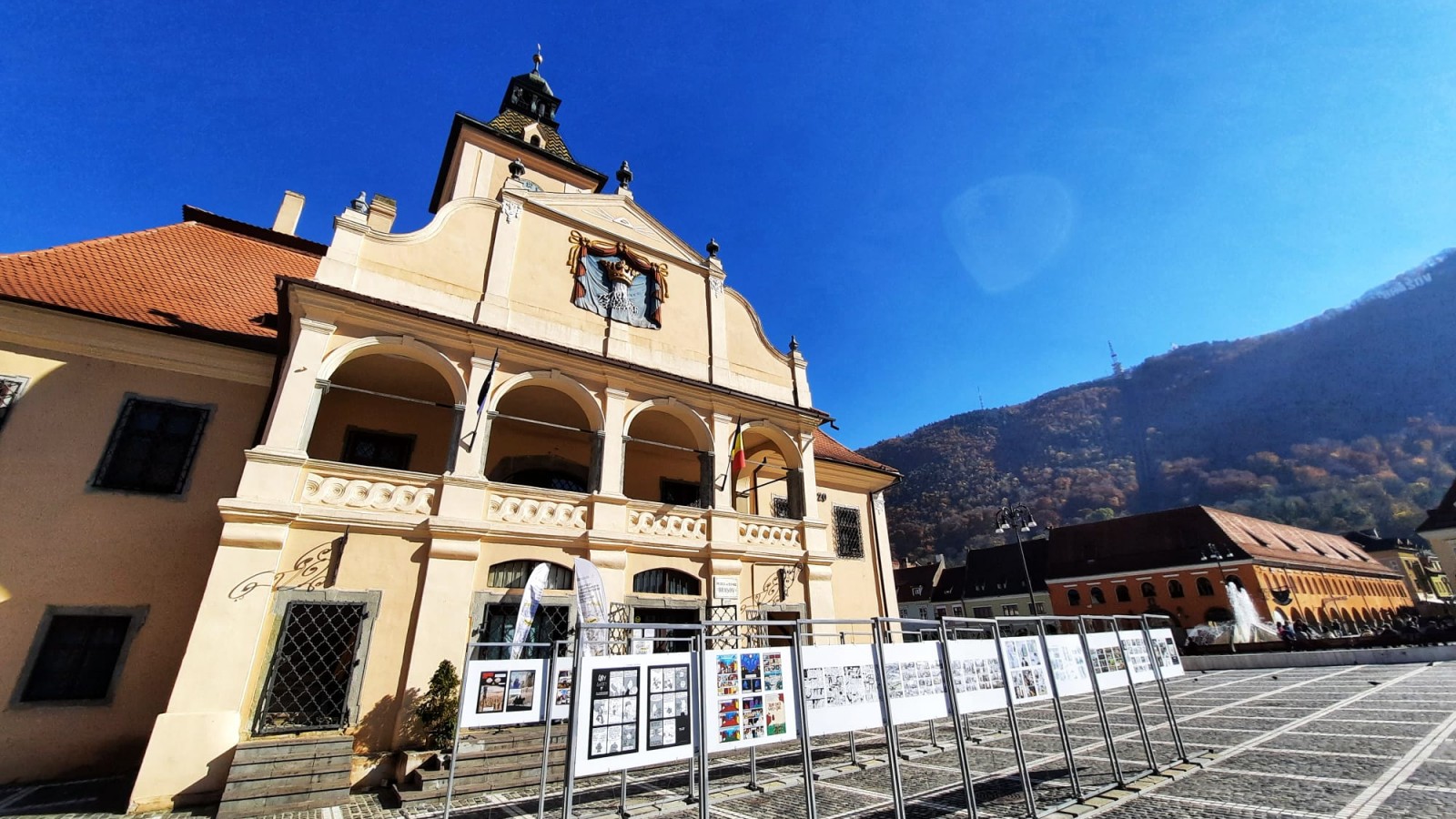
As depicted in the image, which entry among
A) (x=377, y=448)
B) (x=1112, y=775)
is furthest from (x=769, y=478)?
(x=1112, y=775)

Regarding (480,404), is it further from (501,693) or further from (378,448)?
(501,693)

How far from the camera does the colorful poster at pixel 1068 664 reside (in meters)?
7.73

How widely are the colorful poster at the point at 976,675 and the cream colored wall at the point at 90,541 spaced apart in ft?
42.2

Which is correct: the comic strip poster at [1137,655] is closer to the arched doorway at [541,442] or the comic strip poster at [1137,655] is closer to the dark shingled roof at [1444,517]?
the arched doorway at [541,442]

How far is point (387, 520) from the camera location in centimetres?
1071

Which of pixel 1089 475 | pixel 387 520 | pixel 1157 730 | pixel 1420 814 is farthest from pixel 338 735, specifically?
pixel 1089 475

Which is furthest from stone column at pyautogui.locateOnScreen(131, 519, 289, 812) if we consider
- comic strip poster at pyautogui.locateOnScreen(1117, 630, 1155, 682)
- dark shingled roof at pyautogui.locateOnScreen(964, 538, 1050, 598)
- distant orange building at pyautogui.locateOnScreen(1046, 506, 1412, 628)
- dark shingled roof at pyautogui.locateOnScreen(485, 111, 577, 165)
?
dark shingled roof at pyautogui.locateOnScreen(964, 538, 1050, 598)

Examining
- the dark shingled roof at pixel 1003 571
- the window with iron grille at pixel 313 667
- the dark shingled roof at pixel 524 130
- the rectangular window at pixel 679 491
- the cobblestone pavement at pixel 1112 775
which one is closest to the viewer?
the cobblestone pavement at pixel 1112 775

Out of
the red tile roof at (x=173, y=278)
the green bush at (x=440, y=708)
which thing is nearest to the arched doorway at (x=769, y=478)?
the green bush at (x=440, y=708)

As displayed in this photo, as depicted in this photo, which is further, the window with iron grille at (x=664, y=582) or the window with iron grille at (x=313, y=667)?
the window with iron grille at (x=664, y=582)

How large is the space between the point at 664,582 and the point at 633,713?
7052mm

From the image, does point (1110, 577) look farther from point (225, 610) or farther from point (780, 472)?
point (225, 610)

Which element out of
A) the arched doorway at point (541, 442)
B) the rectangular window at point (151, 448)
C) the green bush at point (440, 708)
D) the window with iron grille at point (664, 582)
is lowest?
the green bush at point (440, 708)

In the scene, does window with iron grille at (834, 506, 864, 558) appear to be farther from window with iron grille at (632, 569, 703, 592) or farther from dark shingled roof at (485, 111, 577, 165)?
dark shingled roof at (485, 111, 577, 165)
